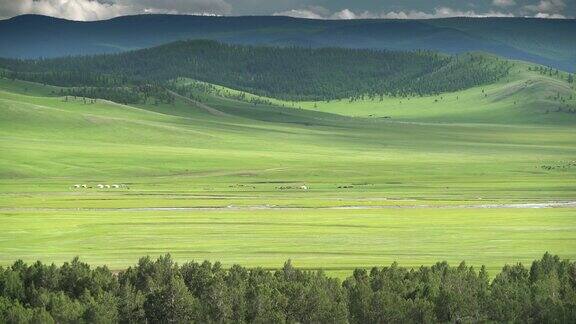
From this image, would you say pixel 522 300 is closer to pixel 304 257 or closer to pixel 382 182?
pixel 304 257

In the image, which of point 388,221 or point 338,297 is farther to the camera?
point 388,221

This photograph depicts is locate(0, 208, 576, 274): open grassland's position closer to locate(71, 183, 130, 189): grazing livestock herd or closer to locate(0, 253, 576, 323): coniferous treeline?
locate(0, 253, 576, 323): coniferous treeline

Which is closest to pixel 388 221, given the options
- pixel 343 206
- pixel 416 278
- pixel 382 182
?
pixel 343 206

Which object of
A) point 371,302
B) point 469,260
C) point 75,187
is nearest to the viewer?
point 371,302

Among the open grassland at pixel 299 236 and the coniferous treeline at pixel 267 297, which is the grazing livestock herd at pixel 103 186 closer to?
the open grassland at pixel 299 236

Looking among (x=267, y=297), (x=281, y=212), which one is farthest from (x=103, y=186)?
(x=267, y=297)

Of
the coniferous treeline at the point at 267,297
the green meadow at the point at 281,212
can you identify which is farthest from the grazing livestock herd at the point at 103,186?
the coniferous treeline at the point at 267,297

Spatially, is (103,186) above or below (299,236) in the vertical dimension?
below

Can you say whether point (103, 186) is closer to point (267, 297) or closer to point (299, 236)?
point (299, 236)
